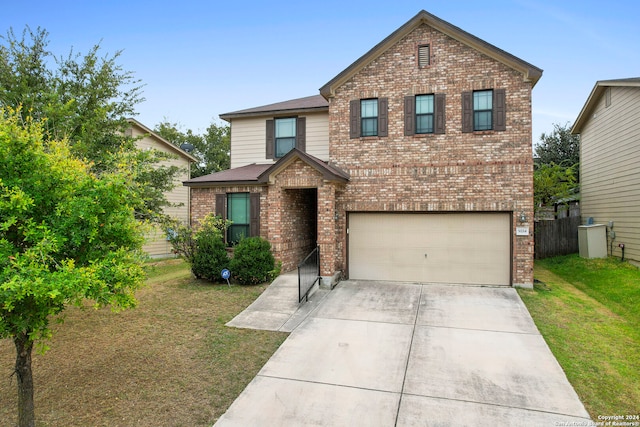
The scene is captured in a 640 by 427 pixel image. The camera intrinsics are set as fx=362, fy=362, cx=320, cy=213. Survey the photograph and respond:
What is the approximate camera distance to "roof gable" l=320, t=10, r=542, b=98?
976cm

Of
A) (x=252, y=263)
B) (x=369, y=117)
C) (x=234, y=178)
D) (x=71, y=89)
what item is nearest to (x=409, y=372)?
(x=252, y=263)

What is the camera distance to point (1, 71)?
920 centimetres

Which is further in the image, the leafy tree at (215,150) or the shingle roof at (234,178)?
the leafy tree at (215,150)

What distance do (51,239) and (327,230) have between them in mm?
7174

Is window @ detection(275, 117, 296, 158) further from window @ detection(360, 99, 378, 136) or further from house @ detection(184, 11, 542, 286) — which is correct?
window @ detection(360, 99, 378, 136)

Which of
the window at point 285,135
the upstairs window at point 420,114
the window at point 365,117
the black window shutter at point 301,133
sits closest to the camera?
the upstairs window at point 420,114

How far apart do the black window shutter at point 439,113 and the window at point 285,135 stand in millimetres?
5017

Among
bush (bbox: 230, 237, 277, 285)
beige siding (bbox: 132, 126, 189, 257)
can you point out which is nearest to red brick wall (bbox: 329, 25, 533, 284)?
bush (bbox: 230, 237, 277, 285)

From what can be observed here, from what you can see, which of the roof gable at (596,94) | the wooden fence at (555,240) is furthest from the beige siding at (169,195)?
the roof gable at (596,94)

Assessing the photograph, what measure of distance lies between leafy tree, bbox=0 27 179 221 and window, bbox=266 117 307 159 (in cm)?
430

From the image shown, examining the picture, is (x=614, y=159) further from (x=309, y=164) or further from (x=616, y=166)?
(x=309, y=164)

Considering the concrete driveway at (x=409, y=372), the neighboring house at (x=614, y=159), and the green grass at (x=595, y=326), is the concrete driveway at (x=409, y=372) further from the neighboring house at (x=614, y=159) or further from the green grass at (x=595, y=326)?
the neighboring house at (x=614, y=159)

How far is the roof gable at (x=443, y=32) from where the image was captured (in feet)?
32.0

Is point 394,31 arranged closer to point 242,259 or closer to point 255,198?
point 255,198
